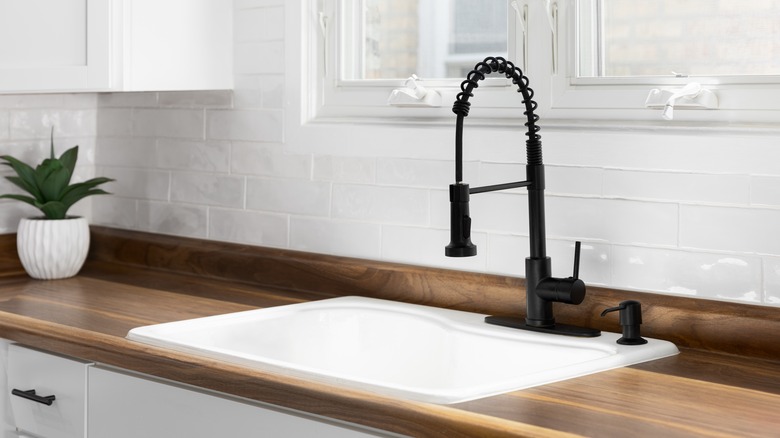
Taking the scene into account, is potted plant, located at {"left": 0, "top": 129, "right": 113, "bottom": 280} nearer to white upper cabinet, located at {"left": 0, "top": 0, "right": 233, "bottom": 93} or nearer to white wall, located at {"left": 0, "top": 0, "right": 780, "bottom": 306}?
white wall, located at {"left": 0, "top": 0, "right": 780, "bottom": 306}

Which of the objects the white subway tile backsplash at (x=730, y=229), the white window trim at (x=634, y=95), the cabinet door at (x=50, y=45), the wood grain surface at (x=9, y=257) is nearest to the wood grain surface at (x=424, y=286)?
the white subway tile backsplash at (x=730, y=229)

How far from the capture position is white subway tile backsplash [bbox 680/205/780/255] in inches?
73.0

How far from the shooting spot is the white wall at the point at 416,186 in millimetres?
1904

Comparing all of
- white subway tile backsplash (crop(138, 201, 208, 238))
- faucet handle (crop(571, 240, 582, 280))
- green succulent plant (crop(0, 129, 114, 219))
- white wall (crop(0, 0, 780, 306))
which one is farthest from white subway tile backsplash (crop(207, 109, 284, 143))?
faucet handle (crop(571, 240, 582, 280))

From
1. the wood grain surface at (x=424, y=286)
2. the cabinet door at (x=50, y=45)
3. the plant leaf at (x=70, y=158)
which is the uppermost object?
the cabinet door at (x=50, y=45)

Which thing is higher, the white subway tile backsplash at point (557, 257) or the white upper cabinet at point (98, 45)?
the white upper cabinet at point (98, 45)

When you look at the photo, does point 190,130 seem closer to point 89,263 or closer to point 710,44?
point 89,263

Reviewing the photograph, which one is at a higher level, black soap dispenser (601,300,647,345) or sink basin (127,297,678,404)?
black soap dispenser (601,300,647,345)

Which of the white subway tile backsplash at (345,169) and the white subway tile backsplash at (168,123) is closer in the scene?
the white subway tile backsplash at (345,169)

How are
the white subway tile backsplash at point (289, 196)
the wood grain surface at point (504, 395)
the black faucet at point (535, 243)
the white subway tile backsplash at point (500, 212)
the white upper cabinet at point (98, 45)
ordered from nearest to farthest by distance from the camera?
the wood grain surface at point (504, 395) < the black faucet at point (535, 243) < the white subway tile backsplash at point (500, 212) < the white upper cabinet at point (98, 45) < the white subway tile backsplash at point (289, 196)

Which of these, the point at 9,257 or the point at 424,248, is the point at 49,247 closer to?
the point at 9,257

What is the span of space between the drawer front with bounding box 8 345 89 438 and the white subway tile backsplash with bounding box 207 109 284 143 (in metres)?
0.82

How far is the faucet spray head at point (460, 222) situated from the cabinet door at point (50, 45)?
990mm

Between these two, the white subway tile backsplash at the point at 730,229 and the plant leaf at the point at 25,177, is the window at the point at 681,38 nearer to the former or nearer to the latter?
the white subway tile backsplash at the point at 730,229
